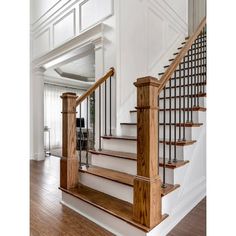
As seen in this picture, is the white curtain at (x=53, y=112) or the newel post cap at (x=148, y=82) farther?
the white curtain at (x=53, y=112)

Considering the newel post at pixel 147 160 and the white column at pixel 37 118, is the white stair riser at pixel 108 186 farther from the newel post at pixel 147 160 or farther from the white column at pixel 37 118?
the white column at pixel 37 118

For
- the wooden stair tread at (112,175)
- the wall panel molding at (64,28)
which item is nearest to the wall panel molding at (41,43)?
the wall panel molding at (64,28)

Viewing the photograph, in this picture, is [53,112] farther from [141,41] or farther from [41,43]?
[141,41]

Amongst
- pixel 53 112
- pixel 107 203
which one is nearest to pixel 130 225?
pixel 107 203

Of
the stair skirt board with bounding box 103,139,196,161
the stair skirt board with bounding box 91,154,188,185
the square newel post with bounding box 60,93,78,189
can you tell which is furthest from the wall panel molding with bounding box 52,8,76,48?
the stair skirt board with bounding box 91,154,188,185

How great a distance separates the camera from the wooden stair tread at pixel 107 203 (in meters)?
1.73

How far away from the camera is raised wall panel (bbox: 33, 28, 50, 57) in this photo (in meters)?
4.61

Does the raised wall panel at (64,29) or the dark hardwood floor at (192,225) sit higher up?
the raised wall panel at (64,29)

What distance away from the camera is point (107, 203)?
200 centimetres

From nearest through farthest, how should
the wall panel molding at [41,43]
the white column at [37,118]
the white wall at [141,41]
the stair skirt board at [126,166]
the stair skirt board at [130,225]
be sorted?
1. the stair skirt board at [130,225]
2. the stair skirt board at [126,166]
3. the white wall at [141,41]
4. the wall panel molding at [41,43]
5. the white column at [37,118]

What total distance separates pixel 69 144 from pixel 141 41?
204 cm

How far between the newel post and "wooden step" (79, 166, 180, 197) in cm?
18
